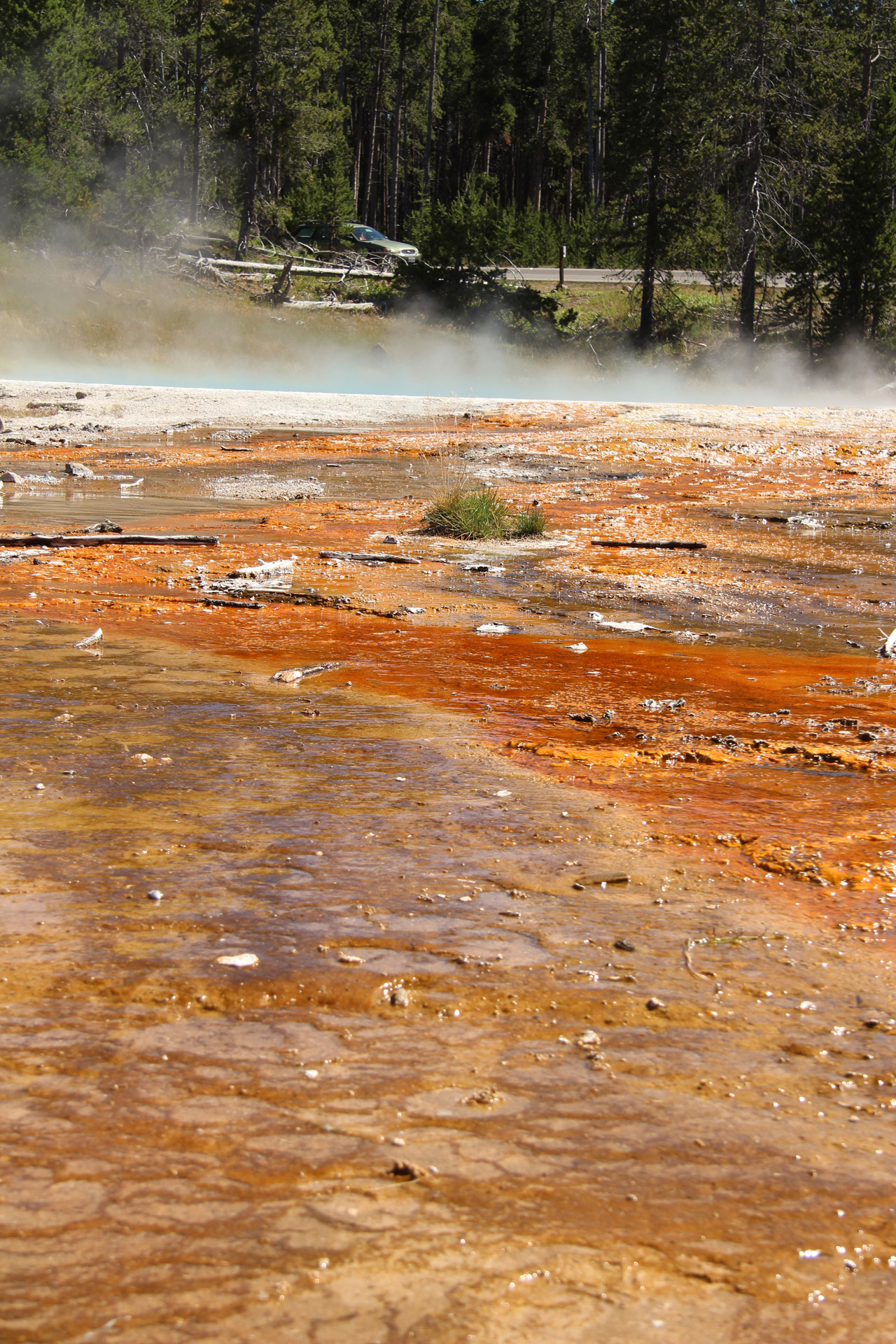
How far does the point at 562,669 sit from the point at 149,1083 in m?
4.57

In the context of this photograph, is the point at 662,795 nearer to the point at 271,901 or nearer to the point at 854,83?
the point at 271,901

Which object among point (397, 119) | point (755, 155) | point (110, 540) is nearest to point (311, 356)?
point (755, 155)

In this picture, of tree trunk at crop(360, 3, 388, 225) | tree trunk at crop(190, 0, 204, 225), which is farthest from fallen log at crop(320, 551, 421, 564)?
tree trunk at crop(360, 3, 388, 225)

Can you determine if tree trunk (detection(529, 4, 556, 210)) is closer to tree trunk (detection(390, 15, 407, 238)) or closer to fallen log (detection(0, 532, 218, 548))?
tree trunk (detection(390, 15, 407, 238))

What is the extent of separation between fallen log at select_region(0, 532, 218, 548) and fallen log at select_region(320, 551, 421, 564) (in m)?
1.05

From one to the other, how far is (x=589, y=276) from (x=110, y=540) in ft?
114

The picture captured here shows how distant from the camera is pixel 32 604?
318 inches

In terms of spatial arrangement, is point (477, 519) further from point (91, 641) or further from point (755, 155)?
point (755, 155)

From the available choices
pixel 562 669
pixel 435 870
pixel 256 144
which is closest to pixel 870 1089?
pixel 435 870

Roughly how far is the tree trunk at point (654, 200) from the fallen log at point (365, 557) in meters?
23.7

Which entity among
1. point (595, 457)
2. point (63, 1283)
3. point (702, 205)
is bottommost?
point (63, 1283)

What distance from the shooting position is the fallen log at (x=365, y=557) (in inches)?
399

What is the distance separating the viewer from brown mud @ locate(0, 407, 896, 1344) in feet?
7.01

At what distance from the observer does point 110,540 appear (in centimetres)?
1015
